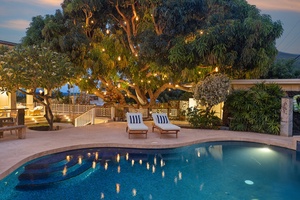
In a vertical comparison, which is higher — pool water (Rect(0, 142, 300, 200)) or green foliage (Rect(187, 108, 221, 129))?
green foliage (Rect(187, 108, 221, 129))

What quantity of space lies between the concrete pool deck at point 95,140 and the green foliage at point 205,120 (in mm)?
757

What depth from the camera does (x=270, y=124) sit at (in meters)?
12.1

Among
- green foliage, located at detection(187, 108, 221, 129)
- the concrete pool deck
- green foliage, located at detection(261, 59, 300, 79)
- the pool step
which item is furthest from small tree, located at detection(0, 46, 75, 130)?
green foliage, located at detection(261, 59, 300, 79)

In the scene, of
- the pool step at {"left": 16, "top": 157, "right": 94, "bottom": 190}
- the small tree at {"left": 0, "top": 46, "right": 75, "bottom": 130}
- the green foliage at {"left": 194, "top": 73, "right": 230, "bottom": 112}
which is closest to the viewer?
the pool step at {"left": 16, "top": 157, "right": 94, "bottom": 190}

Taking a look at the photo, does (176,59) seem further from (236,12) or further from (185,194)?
(185,194)

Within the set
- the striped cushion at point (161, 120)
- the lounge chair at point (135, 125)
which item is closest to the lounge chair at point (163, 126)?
the striped cushion at point (161, 120)

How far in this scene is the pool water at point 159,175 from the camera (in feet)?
19.7

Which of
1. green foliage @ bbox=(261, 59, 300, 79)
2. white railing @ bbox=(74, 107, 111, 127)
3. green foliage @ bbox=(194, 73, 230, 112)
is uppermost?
green foliage @ bbox=(261, 59, 300, 79)

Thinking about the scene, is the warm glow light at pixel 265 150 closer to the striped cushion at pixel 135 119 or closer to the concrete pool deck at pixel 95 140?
the concrete pool deck at pixel 95 140

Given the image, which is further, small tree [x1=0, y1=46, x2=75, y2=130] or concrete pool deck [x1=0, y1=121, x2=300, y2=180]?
small tree [x1=0, y1=46, x2=75, y2=130]

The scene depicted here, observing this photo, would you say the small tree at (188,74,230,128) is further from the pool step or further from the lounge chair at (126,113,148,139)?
the pool step

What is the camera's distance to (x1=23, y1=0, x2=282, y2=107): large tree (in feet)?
42.1

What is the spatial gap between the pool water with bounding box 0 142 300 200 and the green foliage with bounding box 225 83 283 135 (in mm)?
2408

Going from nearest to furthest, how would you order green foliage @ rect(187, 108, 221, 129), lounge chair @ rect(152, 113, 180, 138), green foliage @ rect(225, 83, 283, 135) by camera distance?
1. lounge chair @ rect(152, 113, 180, 138)
2. green foliage @ rect(225, 83, 283, 135)
3. green foliage @ rect(187, 108, 221, 129)
